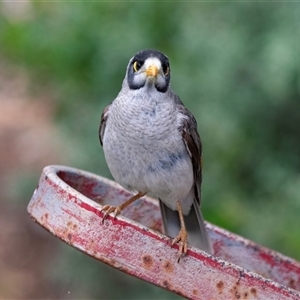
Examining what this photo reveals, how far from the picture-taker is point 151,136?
3.50m

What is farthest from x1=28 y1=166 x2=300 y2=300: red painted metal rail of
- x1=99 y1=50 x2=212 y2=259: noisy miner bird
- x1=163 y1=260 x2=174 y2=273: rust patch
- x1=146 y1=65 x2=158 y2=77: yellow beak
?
x1=146 y1=65 x2=158 y2=77: yellow beak

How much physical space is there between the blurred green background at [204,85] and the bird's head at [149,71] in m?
1.47

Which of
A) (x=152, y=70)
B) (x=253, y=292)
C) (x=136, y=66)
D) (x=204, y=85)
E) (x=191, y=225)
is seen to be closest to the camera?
(x=253, y=292)

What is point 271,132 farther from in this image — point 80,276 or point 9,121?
point 9,121

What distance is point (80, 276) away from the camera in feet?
18.1

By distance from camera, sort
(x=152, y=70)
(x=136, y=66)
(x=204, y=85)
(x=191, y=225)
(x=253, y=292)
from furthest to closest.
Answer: (x=204, y=85) → (x=191, y=225) → (x=136, y=66) → (x=152, y=70) → (x=253, y=292)

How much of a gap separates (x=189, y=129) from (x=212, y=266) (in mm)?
1188

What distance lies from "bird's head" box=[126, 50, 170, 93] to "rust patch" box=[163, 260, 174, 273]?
1124mm

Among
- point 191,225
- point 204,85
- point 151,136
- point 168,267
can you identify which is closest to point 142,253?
point 168,267

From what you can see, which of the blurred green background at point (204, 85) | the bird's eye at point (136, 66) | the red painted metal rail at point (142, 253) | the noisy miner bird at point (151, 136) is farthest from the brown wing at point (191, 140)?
the blurred green background at point (204, 85)

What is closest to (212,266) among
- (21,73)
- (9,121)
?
(21,73)

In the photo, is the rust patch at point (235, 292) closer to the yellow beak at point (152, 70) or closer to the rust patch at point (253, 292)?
the rust patch at point (253, 292)

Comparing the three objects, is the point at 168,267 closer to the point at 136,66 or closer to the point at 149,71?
the point at 149,71

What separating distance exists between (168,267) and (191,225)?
1.40 meters
